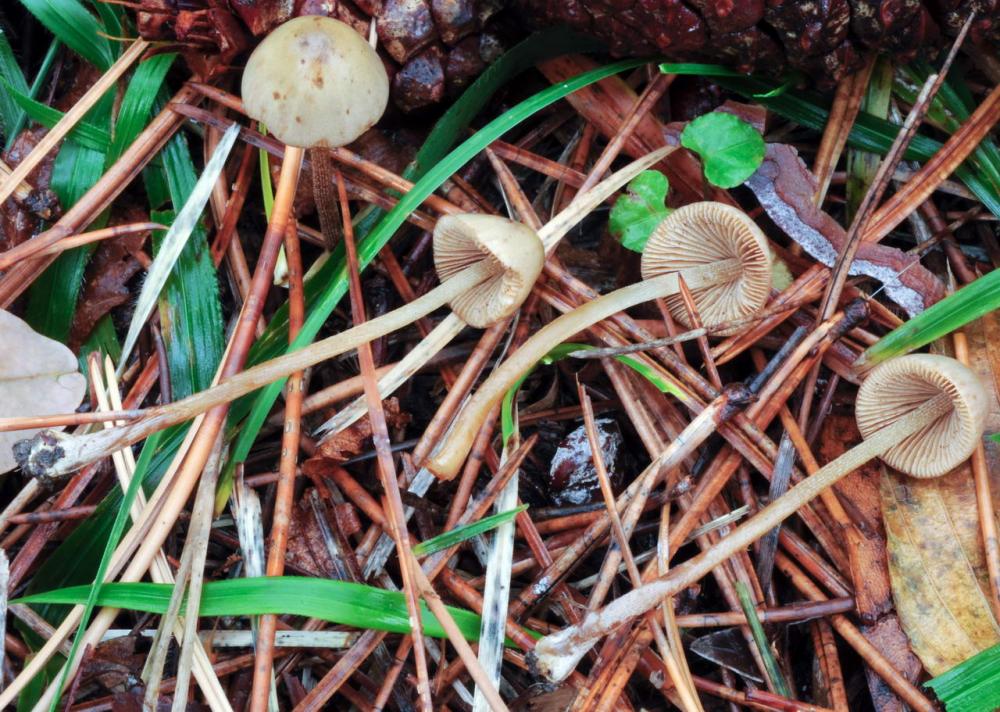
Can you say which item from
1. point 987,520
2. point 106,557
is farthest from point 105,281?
point 987,520

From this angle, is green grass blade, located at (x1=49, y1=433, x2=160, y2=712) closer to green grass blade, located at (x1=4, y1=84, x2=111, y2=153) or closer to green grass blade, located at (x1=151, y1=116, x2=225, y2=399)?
green grass blade, located at (x1=151, y1=116, x2=225, y2=399)

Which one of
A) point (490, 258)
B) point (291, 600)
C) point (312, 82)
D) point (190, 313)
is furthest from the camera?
point (190, 313)

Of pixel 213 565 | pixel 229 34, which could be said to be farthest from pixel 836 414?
pixel 229 34

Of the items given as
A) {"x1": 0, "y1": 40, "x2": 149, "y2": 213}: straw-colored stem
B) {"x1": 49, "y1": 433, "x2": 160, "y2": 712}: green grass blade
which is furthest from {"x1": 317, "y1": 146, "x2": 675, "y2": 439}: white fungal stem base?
{"x1": 0, "y1": 40, "x2": 149, "y2": 213}: straw-colored stem

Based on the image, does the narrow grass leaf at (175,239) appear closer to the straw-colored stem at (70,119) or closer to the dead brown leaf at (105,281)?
the dead brown leaf at (105,281)

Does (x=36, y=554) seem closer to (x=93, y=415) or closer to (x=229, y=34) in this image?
(x=93, y=415)

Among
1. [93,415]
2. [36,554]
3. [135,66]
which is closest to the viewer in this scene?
[93,415]

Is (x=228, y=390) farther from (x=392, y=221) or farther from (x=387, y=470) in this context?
(x=392, y=221)
